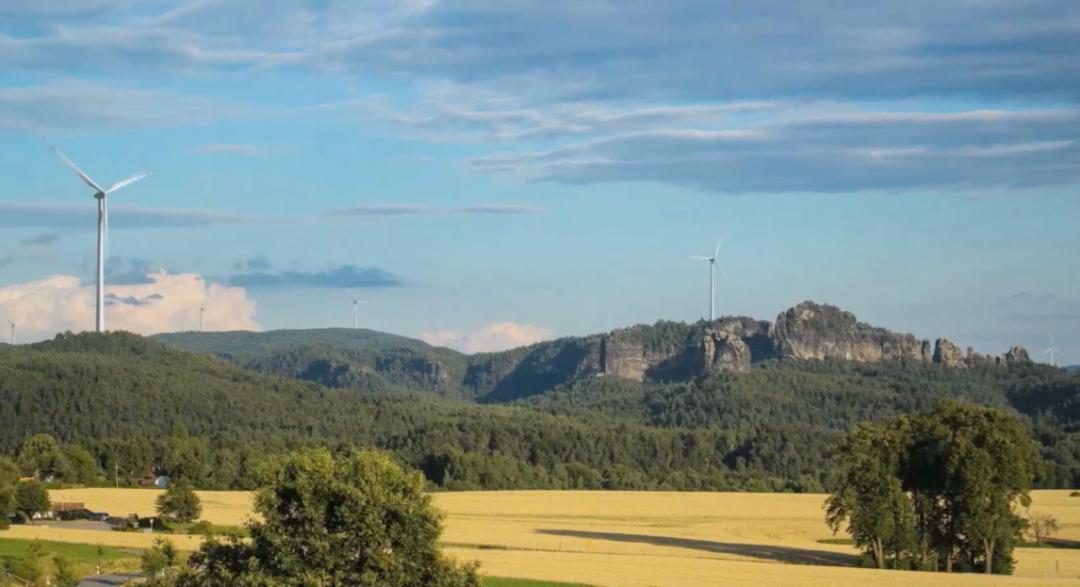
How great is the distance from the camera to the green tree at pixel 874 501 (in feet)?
313

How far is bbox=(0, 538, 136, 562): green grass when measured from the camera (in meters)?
89.6

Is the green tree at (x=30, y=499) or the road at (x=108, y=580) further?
the green tree at (x=30, y=499)

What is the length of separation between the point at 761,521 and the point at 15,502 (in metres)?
58.1

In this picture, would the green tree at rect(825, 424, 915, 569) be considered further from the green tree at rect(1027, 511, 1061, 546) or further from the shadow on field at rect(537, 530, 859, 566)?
the green tree at rect(1027, 511, 1061, 546)

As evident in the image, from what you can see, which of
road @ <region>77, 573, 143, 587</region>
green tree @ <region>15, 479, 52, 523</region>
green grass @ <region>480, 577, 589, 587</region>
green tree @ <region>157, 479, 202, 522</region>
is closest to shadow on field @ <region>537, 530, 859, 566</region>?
green grass @ <region>480, 577, 589, 587</region>

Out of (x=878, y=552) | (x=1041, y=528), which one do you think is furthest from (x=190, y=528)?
(x=1041, y=528)

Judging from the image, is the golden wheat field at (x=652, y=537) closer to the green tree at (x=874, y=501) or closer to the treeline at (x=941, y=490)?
the green tree at (x=874, y=501)

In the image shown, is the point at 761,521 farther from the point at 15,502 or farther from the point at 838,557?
the point at 15,502

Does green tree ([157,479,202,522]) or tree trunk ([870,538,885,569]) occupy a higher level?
green tree ([157,479,202,522])

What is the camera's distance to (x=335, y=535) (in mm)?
51312

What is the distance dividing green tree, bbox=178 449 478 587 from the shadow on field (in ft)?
162

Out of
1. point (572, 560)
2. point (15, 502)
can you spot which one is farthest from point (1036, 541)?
point (15, 502)

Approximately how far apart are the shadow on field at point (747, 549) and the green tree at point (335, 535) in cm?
4947

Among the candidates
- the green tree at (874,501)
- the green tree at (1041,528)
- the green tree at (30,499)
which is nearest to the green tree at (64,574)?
the green tree at (874,501)
